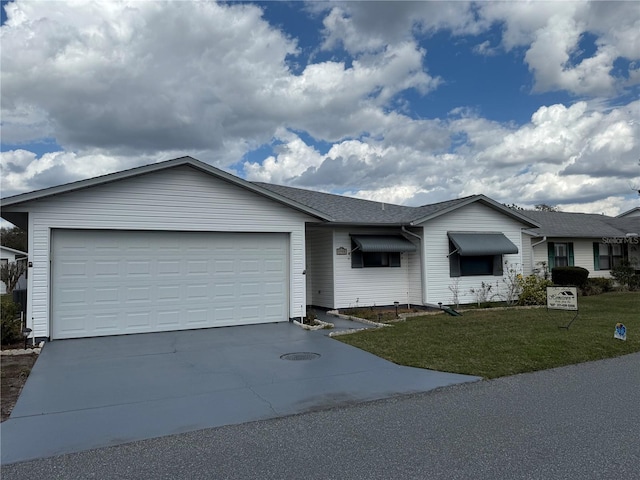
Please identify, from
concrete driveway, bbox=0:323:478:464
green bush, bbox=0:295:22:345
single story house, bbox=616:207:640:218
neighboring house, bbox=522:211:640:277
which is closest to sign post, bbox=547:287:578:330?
concrete driveway, bbox=0:323:478:464

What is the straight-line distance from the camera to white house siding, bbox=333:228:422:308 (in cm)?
1480

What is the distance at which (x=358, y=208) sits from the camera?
55.1 feet

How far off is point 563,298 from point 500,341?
3.19 meters

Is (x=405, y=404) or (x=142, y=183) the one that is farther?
(x=142, y=183)

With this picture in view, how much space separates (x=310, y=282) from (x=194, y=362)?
7948 millimetres

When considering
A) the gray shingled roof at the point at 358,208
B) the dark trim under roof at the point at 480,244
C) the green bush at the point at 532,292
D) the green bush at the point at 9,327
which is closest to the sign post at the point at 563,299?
the dark trim under roof at the point at 480,244

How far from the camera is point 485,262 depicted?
54.9 feet

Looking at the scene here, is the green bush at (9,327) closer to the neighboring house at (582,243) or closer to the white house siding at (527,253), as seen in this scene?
the neighboring house at (582,243)

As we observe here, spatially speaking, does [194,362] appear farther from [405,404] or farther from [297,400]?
[405,404]

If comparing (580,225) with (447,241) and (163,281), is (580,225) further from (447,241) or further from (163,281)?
(163,281)

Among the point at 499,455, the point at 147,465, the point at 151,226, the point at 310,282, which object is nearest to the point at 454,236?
the point at 310,282

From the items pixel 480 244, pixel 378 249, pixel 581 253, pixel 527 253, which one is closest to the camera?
pixel 378 249

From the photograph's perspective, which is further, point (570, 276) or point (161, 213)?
point (570, 276)

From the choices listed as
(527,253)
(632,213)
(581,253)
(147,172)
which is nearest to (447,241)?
(527,253)
